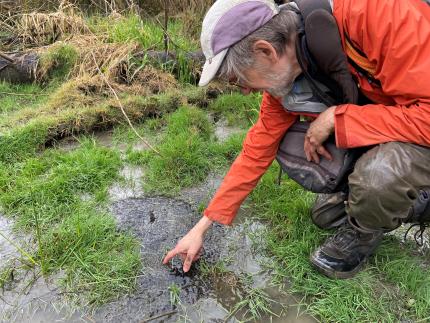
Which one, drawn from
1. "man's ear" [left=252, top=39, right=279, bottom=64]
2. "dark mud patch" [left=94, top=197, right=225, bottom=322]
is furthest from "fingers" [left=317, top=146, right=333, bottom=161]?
"dark mud patch" [left=94, top=197, right=225, bottom=322]

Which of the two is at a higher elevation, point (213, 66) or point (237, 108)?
point (213, 66)

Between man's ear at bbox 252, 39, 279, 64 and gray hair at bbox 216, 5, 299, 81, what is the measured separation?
0.02m

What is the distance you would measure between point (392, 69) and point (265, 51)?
0.60 metres

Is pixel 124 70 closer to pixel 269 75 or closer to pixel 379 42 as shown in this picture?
pixel 269 75

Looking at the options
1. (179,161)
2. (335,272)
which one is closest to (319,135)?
(335,272)

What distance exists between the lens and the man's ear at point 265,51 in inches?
78.7

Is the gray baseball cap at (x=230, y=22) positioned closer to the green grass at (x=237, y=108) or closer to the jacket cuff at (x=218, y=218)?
the jacket cuff at (x=218, y=218)

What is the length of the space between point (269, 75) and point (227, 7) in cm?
40

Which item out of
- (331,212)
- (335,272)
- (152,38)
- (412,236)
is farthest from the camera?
(152,38)

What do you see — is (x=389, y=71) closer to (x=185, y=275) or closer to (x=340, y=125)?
(x=340, y=125)

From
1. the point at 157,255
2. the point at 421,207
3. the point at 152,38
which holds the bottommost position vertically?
the point at 152,38

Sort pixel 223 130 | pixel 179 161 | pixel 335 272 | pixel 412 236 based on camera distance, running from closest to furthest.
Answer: pixel 335 272, pixel 412 236, pixel 179 161, pixel 223 130

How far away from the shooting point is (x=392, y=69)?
6.47ft

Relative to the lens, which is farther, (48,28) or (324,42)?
(48,28)
